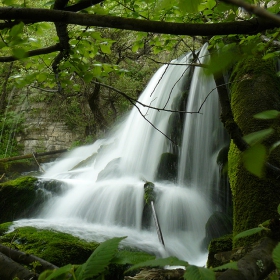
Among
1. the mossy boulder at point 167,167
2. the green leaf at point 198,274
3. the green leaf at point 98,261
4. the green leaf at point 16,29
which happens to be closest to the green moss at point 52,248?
the green leaf at point 16,29

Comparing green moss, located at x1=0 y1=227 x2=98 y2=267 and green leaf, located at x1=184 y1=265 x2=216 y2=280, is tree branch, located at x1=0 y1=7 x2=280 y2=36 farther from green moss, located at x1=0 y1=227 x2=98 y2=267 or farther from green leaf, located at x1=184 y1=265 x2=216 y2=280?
green moss, located at x1=0 y1=227 x2=98 y2=267

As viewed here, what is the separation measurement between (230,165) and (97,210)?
12.4 ft

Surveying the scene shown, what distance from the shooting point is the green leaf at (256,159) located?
0.45 metres

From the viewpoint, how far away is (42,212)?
6.77 meters

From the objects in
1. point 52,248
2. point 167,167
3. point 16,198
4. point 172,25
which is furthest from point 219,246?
point 16,198

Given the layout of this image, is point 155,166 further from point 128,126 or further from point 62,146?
point 62,146

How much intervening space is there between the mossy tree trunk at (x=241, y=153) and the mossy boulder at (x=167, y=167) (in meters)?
3.51

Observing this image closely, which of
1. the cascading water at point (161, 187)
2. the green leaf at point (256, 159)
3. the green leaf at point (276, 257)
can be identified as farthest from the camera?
the cascading water at point (161, 187)

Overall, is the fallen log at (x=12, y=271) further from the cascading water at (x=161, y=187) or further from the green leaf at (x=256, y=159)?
the cascading water at (x=161, y=187)

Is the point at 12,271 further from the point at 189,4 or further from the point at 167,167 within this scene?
the point at 167,167

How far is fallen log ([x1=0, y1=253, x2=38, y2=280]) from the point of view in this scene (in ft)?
3.02

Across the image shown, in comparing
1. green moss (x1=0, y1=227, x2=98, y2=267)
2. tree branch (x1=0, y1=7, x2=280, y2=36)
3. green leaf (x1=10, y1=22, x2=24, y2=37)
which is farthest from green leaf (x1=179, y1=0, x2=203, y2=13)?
green moss (x1=0, y1=227, x2=98, y2=267)

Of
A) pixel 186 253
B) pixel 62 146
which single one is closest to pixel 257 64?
pixel 186 253

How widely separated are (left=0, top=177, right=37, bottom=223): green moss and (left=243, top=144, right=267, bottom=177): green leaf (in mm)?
6709
